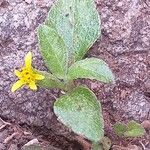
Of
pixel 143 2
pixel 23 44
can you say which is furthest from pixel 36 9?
pixel 143 2

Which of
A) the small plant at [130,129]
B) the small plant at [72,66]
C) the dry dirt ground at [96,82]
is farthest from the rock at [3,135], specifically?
the small plant at [130,129]

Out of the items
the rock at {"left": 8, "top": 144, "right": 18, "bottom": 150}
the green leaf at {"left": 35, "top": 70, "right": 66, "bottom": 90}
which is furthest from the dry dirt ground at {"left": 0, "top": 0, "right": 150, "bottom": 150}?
the green leaf at {"left": 35, "top": 70, "right": 66, "bottom": 90}

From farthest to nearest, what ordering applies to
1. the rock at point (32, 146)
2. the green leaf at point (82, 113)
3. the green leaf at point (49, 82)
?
1. the rock at point (32, 146)
2. the green leaf at point (49, 82)
3. the green leaf at point (82, 113)

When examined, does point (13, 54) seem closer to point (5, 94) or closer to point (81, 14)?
point (5, 94)

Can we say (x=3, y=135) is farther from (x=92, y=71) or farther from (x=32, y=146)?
(x=92, y=71)

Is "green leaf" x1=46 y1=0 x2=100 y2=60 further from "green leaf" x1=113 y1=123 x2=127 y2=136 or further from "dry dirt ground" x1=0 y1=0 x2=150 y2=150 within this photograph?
"green leaf" x1=113 y1=123 x2=127 y2=136

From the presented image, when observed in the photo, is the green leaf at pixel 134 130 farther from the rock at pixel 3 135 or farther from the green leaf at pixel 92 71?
the rock at pixel 3 135
